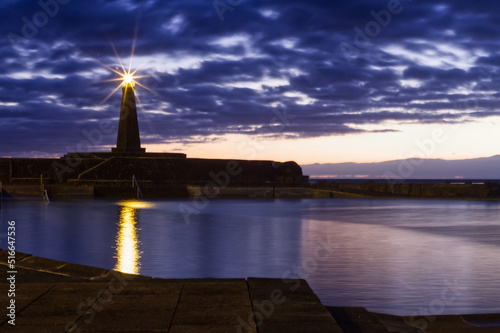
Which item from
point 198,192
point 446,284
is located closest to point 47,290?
point 446,284

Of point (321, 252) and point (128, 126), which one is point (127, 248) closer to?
point (321, 252)

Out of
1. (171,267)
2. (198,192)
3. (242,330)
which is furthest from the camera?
(198,192)

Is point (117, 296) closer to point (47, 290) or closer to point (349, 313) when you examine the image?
point (47, 290)

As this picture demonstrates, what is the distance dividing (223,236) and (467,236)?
6894 millimetres

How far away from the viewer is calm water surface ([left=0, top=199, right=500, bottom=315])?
6639mm

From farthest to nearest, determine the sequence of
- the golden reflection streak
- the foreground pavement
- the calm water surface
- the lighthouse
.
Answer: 1. the lighthouse
2. the golden reflection streak
3. the calm water surface
4. the foreground pavement

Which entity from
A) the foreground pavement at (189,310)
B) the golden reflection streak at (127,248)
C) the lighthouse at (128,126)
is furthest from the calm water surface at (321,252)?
the lighthouse at (128,126)

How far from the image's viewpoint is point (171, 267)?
8.96 metres

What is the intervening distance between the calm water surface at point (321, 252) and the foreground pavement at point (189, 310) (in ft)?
5.44

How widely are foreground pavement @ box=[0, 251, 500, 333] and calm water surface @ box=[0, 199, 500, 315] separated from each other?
1.66 metres

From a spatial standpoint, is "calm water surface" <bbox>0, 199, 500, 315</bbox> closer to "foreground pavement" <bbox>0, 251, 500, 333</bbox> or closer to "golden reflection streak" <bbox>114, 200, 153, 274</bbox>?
"golden reflection streak" <bbox>114, 200, 153, 274</bbox>

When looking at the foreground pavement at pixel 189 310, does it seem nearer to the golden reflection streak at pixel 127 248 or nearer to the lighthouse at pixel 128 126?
the golden reflection streak at pixel 127 248

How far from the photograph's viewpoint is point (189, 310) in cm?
368

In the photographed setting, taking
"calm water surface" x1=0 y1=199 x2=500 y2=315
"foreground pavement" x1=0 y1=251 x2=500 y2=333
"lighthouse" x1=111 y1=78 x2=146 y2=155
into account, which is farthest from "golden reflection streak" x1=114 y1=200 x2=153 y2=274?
"lighthouse" x1=111 y1=78 x2=146 y2=155
